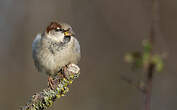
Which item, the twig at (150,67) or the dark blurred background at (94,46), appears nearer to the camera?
the twig at (150,67)

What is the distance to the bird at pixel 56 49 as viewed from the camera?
125 inches

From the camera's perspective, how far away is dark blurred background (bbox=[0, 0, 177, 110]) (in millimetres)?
5738

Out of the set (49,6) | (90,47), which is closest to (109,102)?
(90,47)

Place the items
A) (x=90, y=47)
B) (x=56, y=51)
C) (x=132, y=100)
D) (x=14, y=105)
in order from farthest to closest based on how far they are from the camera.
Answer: (x=90, y=47) < (x=132, y=100) < (x=14, y=105) < (x=56, y=51)

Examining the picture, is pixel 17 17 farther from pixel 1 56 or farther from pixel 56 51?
pixel 56 51

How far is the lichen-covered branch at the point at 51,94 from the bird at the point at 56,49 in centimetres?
90

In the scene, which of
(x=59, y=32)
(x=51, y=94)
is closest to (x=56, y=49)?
(x=59, y=32)

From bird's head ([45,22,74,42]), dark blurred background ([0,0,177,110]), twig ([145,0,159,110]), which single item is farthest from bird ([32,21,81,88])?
dark blurred background ([0,0,177,110])

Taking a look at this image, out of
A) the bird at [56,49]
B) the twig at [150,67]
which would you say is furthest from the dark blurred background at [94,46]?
the twig at [150,67]

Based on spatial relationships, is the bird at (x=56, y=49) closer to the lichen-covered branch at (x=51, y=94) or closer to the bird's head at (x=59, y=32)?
the bird's head at (x=59, y=32)

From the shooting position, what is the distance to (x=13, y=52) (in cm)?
609

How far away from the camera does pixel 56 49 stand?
321 centimetres

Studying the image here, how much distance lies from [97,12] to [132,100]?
1639mm

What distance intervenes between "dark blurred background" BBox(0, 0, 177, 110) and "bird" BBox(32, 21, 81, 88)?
7.90 feet
